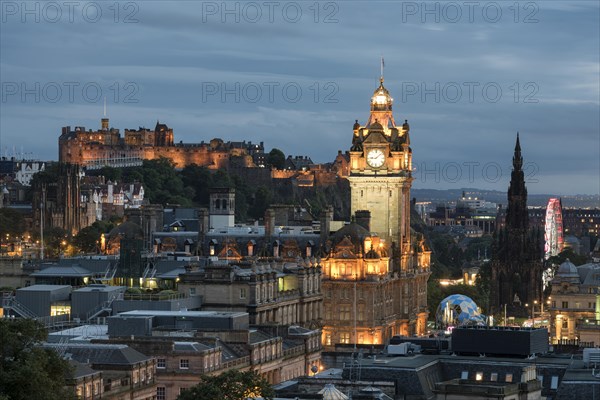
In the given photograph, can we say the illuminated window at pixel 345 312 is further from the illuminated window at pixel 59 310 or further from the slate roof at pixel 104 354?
the slate roof at pixel 104 354

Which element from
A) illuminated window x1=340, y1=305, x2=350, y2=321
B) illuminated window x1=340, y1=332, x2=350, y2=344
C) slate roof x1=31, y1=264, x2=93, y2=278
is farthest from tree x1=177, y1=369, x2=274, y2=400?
illuminated window x1=340, y1=305, x2=350, y2=321

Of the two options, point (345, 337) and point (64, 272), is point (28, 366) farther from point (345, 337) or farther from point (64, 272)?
point (345, 337)

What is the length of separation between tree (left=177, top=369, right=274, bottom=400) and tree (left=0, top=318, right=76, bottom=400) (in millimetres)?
6783

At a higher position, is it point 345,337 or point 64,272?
point 64,272

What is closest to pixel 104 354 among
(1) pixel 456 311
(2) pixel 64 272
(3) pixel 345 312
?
(2) pixel 64 272

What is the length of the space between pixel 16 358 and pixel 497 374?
2637cm

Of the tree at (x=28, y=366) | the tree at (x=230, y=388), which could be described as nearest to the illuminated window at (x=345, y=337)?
the tree at (x=230, y=388)

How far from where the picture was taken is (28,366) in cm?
9319

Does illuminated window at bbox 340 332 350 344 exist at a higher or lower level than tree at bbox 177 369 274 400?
lower

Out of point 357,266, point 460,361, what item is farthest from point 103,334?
point 357,266

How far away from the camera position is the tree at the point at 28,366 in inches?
3664

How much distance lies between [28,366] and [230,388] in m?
13.9

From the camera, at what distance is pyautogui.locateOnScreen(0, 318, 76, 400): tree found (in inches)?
3664

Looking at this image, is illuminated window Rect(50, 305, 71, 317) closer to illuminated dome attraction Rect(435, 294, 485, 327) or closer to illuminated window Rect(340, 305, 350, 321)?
illuminated dome attraction Rect(435, 294, 485, 327)
